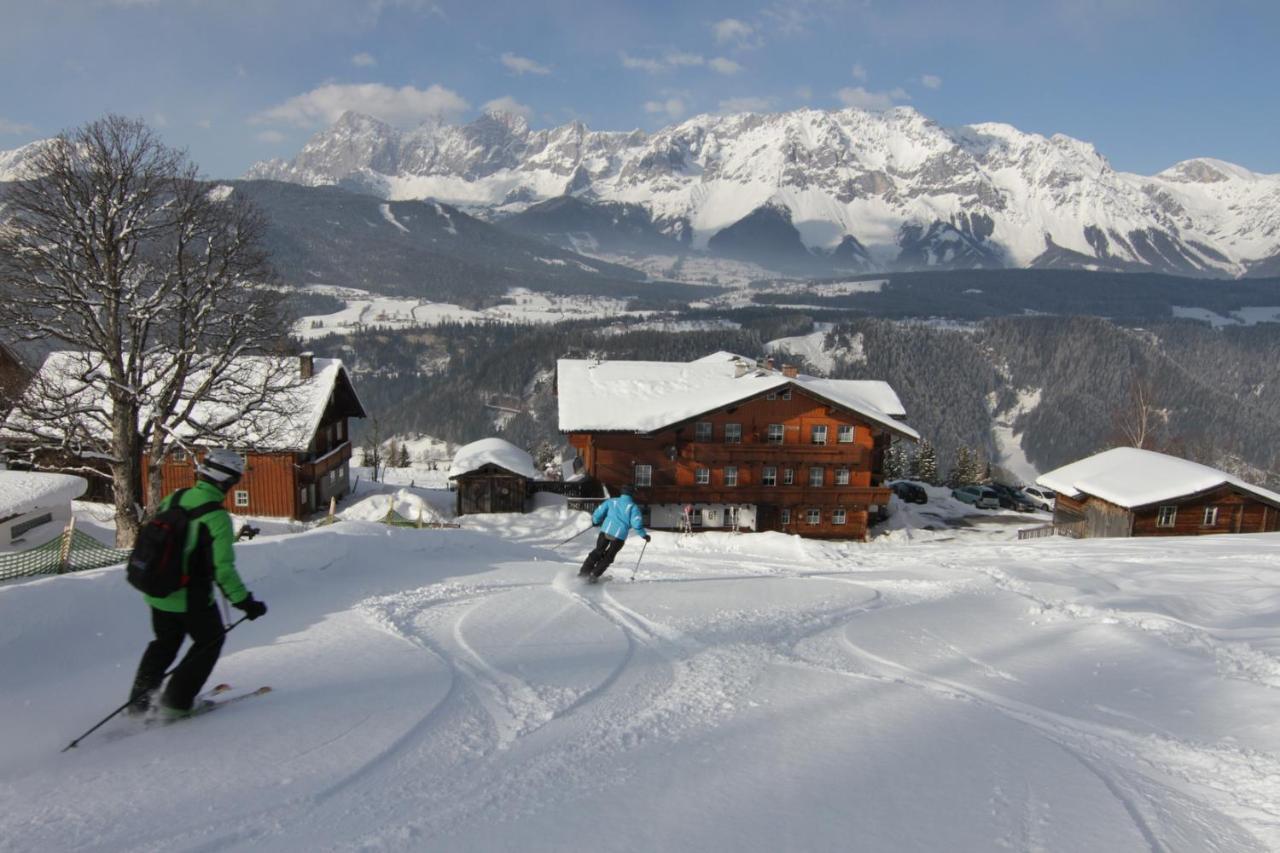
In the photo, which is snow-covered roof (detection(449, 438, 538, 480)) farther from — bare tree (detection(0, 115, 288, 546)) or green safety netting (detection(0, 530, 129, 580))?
green safety netting (detection(0, 530, 129, 580))

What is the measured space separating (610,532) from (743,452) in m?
30.9

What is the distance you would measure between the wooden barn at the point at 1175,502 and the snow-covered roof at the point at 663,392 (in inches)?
400

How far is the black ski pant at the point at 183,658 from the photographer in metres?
5.91

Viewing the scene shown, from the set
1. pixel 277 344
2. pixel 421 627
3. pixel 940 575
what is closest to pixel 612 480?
pixel 277 344

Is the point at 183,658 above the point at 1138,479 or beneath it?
above

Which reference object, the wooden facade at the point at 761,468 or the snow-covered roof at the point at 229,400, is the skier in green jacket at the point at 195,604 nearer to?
the snow-covered roof at the point at 229,400

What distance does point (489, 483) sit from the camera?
4012 cm

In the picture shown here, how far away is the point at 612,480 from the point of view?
140 feet

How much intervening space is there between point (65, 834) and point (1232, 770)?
27.2 feet

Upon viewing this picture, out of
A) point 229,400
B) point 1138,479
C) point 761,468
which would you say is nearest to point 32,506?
point 229,400

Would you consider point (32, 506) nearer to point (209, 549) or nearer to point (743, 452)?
point (209, 549)

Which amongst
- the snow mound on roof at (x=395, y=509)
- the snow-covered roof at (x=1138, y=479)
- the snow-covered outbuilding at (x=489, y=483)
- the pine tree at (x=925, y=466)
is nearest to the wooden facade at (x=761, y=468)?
the snow-covered outbuilding at (x=489, y=483)

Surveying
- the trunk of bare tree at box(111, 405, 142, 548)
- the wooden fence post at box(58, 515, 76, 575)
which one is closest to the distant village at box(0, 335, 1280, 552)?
the trunk of bare tree at box(111, 405, 142, 548)

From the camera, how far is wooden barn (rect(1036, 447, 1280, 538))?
123 feet
